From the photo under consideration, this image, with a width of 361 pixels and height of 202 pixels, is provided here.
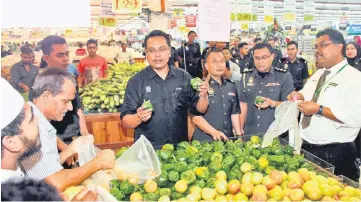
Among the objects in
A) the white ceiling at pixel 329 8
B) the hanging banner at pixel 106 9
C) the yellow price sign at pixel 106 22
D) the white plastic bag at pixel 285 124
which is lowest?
the white plastic bag at pixel 285 124

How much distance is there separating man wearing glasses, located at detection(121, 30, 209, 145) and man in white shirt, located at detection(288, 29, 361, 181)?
90 cm

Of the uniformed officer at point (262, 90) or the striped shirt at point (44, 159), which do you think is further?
the uniformed officer at point (262, 90)

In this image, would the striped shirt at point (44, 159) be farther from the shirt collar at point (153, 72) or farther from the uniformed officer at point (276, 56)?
the uniformed officer at point (276, 56)

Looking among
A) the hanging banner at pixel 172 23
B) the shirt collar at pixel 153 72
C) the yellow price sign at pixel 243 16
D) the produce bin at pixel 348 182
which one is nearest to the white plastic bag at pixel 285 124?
the produce bin at pixel 348 182

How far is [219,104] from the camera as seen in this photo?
3.80 meters

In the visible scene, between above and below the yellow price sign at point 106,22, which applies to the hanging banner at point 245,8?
above

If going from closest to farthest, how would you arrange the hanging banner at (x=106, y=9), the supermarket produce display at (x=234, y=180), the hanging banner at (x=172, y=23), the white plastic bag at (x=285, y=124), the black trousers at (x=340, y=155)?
the supermarket produce display at (x=234, y=180) → the white plastic bag at (x=285, y=124) → the black trousers at (x=340, y=155) → the hanging banner at (x=106, y=9) → the hanging banner at (x=172, y=23)

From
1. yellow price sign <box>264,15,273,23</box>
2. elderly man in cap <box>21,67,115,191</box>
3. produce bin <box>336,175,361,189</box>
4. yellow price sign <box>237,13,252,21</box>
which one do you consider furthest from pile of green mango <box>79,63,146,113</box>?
yellow price sign <box>264,15,273,23</box>

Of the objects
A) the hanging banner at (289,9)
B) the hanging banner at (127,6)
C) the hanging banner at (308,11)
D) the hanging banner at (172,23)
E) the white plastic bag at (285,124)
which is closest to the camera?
the white plastic bag at (285,124)

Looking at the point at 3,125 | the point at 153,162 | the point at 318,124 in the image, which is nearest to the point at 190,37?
the point at 318,124

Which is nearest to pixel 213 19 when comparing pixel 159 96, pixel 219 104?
pixel 219 104

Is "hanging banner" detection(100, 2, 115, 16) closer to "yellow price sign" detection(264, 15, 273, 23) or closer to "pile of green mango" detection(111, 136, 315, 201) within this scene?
"yellow price sign" detection(264, 15, 273, 23)

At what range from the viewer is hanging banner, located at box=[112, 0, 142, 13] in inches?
206

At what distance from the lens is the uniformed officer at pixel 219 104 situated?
3.77 m
